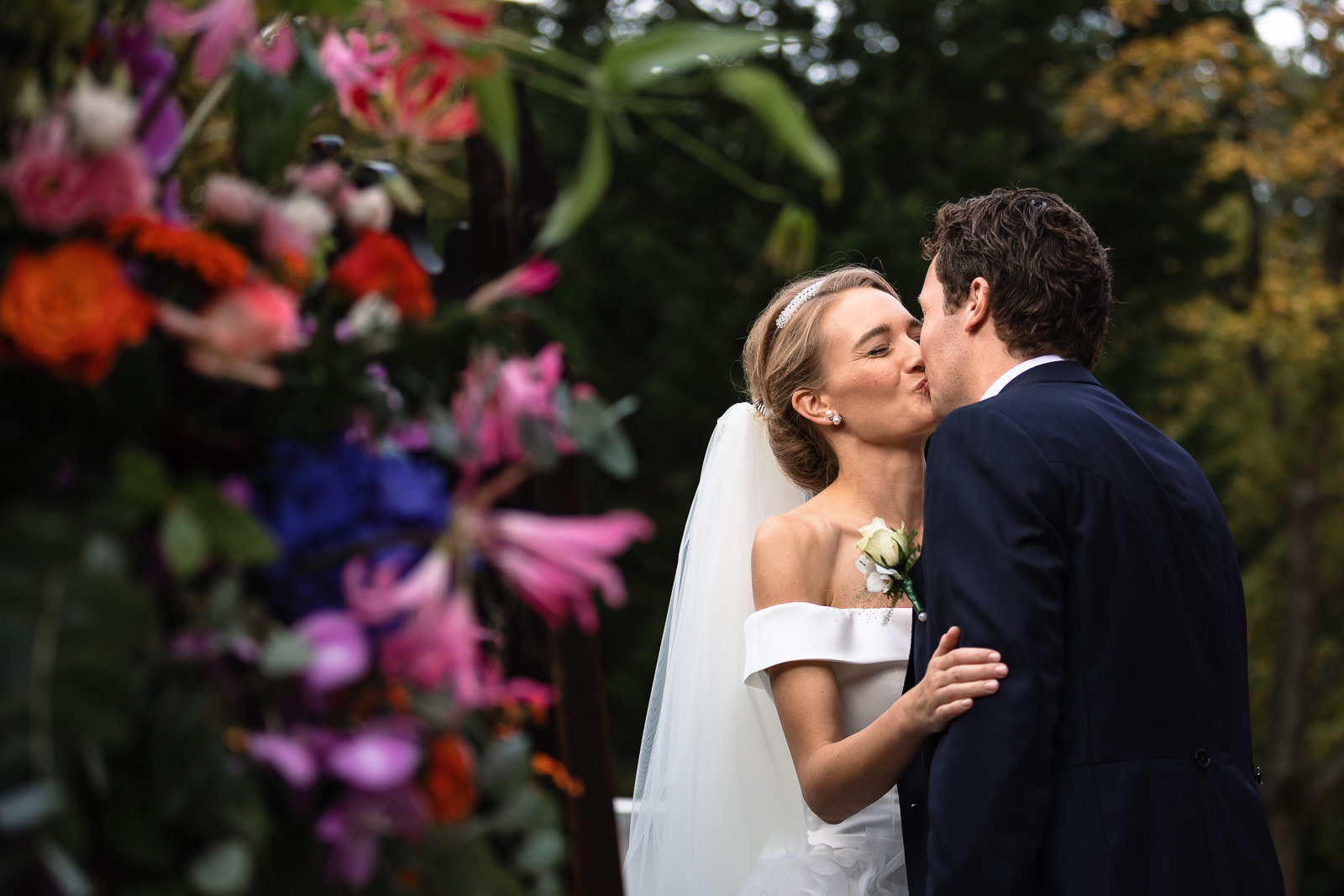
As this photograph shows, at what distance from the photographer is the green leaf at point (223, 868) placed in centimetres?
65

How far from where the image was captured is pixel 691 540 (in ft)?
10.9

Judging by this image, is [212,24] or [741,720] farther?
[741,720]

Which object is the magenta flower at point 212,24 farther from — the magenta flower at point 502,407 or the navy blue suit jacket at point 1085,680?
the navy blue suit jacket at point 1085,680

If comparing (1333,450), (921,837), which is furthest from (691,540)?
(1333,450)

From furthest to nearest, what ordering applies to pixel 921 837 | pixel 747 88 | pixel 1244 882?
pixel 921 837, pixel 1244 882, pixel 747 88

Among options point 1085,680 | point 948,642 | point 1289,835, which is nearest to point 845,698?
point 948,642

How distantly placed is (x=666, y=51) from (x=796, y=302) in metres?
2.53

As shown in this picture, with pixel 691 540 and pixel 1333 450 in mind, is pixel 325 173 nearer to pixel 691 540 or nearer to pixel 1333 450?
pixel 691 540

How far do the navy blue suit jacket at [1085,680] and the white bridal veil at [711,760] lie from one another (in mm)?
859

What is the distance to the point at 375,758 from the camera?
703mm

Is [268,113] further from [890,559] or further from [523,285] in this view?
[890,559]

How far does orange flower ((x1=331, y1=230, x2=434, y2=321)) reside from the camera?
888 millimetres

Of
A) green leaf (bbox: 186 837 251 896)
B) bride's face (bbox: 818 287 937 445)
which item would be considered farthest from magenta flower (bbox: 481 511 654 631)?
bride's face (bbox: 818 287 937 445)

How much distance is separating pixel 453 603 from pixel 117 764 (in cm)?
23
